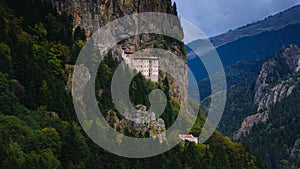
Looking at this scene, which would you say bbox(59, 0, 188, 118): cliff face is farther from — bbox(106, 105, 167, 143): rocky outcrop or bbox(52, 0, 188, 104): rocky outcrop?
bbox(106, 105, 167, 143): rocky outcrop

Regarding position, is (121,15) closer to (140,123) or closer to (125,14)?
(125,14)

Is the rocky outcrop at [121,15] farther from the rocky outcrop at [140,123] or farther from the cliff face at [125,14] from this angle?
the rocky outcrop at [140,123]

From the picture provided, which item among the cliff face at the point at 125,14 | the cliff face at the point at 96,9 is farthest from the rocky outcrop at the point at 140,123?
the cliff face at the point at 96,9

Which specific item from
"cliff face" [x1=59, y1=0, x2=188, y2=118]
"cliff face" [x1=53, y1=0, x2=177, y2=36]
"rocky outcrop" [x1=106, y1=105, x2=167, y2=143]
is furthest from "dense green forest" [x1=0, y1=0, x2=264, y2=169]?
"cliff face" [x1=59, y1=0, x2=188, y2=118]

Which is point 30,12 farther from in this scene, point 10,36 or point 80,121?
point 80,121

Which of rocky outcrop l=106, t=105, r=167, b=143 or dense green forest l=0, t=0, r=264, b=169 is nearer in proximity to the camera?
dense green forest l=0, t=0, r=264, b=169

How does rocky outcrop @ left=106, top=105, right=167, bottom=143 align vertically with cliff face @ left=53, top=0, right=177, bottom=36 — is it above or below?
below

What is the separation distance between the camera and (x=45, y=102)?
3098 inches

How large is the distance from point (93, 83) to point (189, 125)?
3332 cm

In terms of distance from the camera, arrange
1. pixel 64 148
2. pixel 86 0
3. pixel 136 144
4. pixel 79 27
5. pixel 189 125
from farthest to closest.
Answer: pixel 189 125, pixel 86 0, pixel 79 27, pixel 136 144, pixel 64 148

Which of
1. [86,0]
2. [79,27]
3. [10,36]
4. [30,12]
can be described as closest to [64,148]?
[10,36]

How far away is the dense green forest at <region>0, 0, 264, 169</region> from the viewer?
224 ft

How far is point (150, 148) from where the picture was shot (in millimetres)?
89562

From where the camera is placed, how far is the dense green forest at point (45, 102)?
6838 cm
